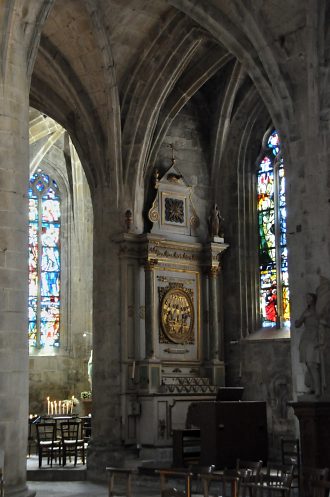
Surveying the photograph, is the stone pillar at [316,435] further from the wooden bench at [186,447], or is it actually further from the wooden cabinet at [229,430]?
the wooden bench at [186,447]

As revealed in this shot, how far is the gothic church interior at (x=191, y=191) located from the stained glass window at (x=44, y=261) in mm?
7029

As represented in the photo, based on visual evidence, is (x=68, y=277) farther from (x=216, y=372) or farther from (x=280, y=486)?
(x=280, y=486)

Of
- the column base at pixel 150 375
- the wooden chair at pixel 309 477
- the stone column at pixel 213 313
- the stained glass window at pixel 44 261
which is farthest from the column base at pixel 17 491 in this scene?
the stained glass window at pixel 44 261

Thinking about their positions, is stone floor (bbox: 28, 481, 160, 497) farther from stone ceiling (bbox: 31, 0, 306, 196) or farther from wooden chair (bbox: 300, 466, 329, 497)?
stone ceiling (bbox: 31, 0, 306, 196)

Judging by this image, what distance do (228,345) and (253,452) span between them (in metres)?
4.27

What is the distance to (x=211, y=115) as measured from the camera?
2080cm

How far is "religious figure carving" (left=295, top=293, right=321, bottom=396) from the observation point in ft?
43.5

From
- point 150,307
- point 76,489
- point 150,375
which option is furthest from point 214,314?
point 76,489

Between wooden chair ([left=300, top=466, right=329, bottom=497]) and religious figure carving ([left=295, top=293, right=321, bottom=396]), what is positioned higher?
religious figure carving ([left=295, top=293, right=321, bottom=396])

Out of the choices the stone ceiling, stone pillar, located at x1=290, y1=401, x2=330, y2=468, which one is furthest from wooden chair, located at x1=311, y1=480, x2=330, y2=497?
the stone ceiling

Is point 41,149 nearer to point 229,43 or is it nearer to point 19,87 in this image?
point 229,43

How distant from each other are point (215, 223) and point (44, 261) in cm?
815

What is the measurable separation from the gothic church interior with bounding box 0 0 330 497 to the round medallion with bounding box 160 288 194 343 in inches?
1.5

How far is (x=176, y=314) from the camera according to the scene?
755 inches
